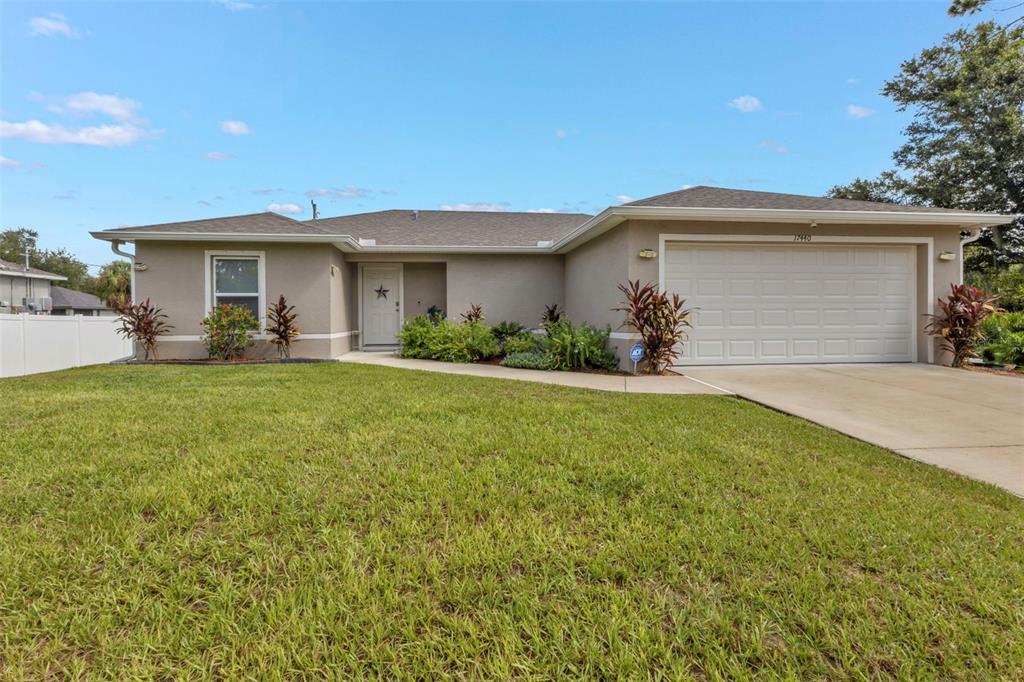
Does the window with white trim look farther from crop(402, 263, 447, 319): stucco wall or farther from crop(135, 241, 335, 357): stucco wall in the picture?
crop(402, 263, 447, 319): stucco wall

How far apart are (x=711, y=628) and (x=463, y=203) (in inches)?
1012

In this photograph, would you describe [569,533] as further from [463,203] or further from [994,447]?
[463,203]

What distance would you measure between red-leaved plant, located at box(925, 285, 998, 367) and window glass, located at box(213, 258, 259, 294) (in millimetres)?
13127

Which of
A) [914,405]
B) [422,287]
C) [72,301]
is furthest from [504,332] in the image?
[72,301]

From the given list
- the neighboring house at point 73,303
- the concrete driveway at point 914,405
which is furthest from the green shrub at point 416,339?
the neighboring house at point 73,303

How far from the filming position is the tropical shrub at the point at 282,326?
31.8 ft

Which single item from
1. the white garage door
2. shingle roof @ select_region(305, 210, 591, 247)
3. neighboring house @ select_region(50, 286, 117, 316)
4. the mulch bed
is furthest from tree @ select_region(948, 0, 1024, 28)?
neighboring house @ select_region(50, 286, 117, 316)

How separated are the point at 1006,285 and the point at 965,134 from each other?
8.84 m

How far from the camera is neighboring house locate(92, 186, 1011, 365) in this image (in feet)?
27.5

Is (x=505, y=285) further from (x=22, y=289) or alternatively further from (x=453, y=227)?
(x=22, y=289)

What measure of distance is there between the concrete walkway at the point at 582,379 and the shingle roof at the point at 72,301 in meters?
35.3

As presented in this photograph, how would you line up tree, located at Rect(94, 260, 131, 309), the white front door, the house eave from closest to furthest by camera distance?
1. the house eave
2. the white front door
3. tree, located at Rect(94, 260, 131, 309)

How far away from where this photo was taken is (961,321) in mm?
8391

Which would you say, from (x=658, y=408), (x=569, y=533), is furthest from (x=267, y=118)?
(x=569, y=533)
